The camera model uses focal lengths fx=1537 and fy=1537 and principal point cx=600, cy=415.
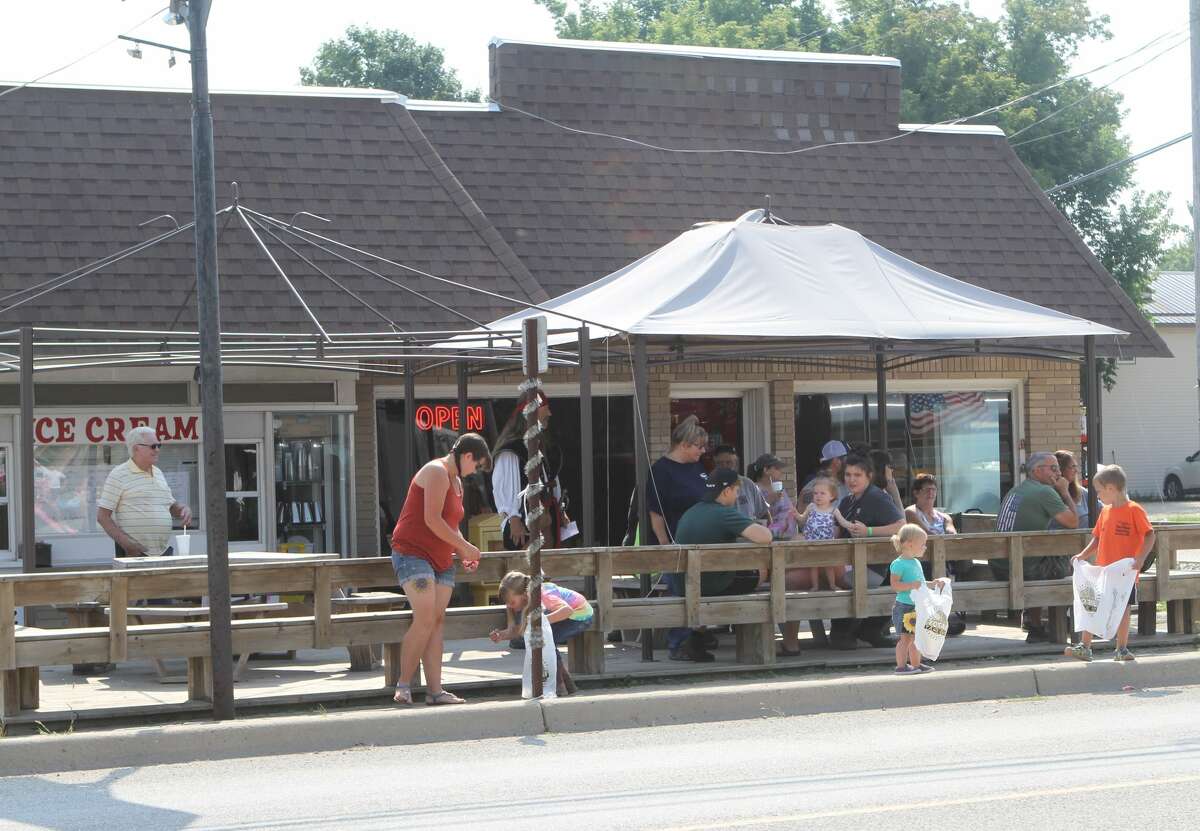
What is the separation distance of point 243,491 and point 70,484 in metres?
1.66

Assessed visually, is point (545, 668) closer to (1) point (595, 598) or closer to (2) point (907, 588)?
(1) point (595, 598)

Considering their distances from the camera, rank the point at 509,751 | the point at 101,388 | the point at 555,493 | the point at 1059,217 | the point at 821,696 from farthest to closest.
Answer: the point at 1059,217
the point at 101,388
the point at 555,493
the point at 821,696
the point at 509,751

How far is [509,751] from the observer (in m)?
8.61

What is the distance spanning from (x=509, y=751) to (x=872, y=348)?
5242 mm

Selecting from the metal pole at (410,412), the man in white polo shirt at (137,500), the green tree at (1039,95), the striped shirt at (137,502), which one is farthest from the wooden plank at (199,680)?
the green tree at (1039,95)

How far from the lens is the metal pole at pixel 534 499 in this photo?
373 inches

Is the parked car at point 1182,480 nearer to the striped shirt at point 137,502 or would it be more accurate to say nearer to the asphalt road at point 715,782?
the asphalt road at point 715,782

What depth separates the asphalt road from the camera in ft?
22.0

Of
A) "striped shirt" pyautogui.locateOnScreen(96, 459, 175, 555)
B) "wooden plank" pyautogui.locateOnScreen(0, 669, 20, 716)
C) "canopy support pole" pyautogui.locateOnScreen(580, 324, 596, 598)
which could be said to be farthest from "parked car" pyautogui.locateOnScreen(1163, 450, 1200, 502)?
"wooden plank" pyautogui.locateOnScreen(0, 669, 20, 716)

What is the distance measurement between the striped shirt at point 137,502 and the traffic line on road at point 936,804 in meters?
6.34

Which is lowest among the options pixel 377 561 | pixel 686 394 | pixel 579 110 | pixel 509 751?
pixel 509 751

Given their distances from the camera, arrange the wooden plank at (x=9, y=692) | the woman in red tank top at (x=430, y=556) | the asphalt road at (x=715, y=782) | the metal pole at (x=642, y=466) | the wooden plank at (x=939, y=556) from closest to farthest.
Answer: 1. the asphalt road at (x=715, y=782)
2. the wooden plank at (x=9, y=692)
3. the woman in red tank top at (x=430, y=556)
4. the metal pole at (x=642, y=466)
5. the wooden plank at (x=939, y=556)

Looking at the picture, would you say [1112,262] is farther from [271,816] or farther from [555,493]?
[271,816]

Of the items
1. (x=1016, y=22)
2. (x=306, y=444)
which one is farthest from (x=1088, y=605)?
(x=1016, y=22)
